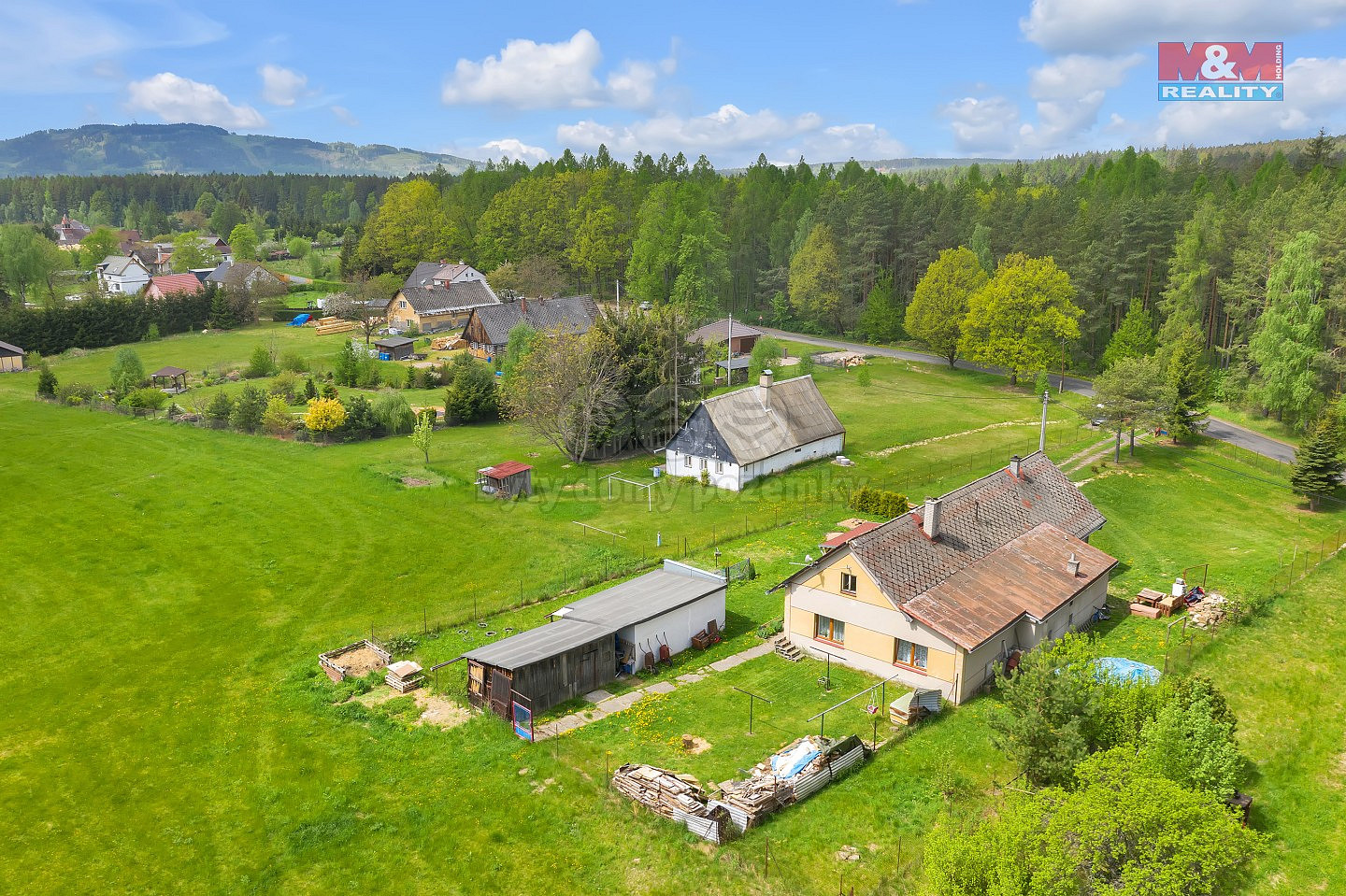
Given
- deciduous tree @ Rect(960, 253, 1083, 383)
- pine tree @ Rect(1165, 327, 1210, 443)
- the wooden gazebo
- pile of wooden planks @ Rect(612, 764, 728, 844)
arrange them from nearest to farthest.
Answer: pile of wooden planks @ Rect(612, 764, 728, 844) → pine tree @ Rect(1165, 327, 1210, 443) → deciduous tree @ Rect(960, 253, 1083, 383) → the wooden gazebo

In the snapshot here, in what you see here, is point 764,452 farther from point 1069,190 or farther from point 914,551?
point 1069,190

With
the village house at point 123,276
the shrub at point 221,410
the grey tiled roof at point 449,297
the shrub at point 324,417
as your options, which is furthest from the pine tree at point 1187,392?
the village house at point 123,276

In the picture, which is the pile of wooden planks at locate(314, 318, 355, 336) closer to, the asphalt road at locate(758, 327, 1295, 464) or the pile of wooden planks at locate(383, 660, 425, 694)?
the asphalt road at locate(758, 327, 1295, 464)

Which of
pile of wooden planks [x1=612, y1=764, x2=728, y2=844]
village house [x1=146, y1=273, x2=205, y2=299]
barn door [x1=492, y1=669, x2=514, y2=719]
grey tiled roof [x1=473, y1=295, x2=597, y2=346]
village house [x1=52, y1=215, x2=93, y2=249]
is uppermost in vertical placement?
village house [x1=52, y1=215, x2=93, y2=249]

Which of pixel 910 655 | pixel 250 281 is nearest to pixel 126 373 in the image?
pixel 250 281

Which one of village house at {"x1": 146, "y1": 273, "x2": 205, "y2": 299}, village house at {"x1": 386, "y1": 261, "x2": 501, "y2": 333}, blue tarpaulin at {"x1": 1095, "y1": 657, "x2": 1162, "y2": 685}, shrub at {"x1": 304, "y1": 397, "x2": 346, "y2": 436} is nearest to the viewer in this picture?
blue tarpaulin at {"x1": 1095, "y1": 657, "x2": 1162, "y2": 685}

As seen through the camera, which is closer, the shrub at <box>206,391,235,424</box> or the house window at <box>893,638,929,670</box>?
the house window at <box>893,638,929,670</box>

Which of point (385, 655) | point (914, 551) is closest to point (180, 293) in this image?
point (385, 655)

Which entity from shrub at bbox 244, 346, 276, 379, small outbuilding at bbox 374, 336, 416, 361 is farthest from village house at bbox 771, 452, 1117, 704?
small outbuilding at bbox 374, 336, 416, 361
